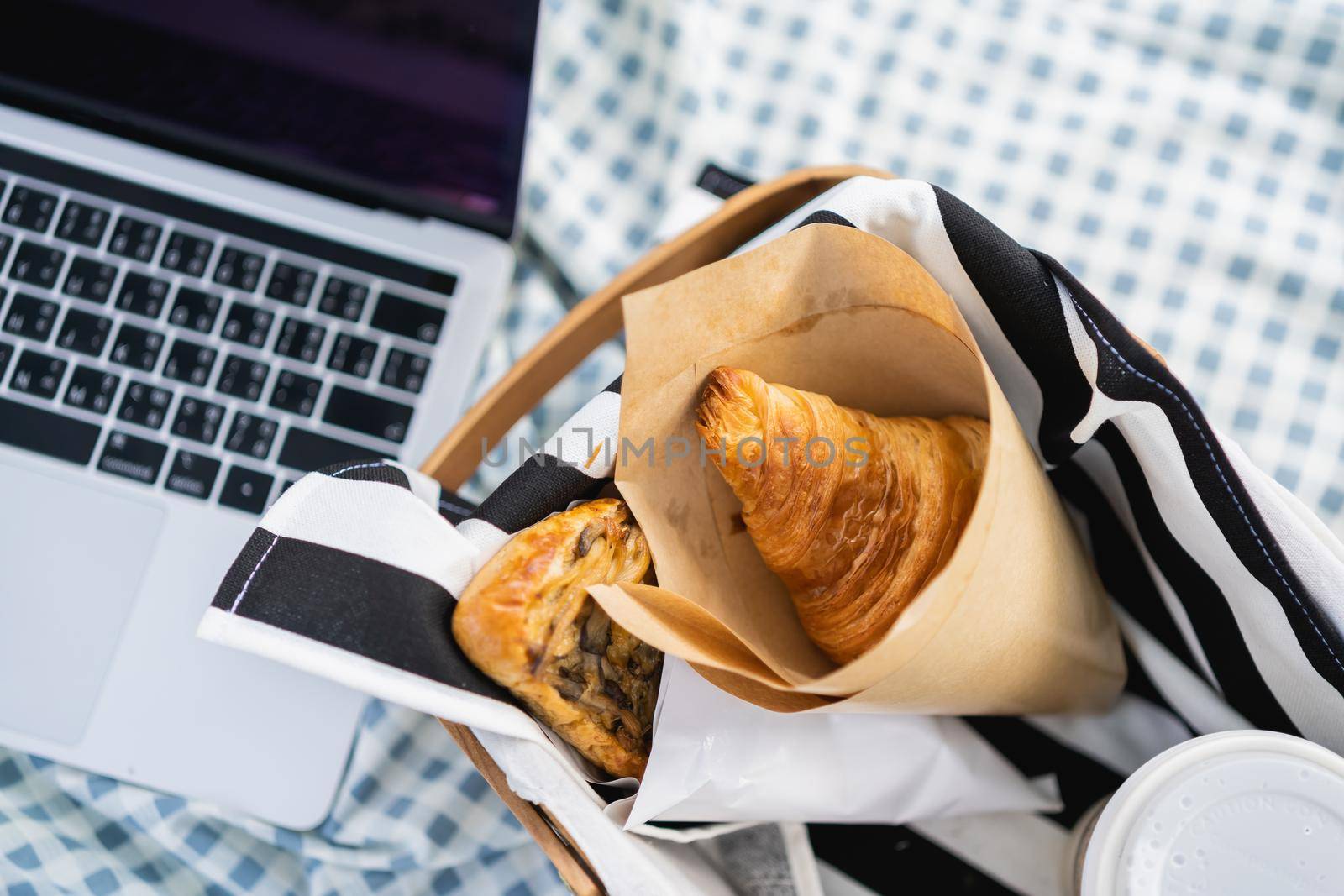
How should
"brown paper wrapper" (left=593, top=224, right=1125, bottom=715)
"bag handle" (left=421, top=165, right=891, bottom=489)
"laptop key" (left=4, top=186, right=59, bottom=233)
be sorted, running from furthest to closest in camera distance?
"laptop key" (left=4, top=186, right=59, bottom=233), "bag handle" (left=421, top=165, right=891, bottom=489), "brown paper wrapper" (left=593, top=224, right=1125, bottom=715)

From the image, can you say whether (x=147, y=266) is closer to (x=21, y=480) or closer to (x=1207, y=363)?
(x=21, y=480)

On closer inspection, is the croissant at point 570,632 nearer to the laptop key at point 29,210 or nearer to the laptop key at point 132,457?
the laptop key at point 132,457

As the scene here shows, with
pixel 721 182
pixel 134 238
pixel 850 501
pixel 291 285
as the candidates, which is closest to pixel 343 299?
pixel 291 285

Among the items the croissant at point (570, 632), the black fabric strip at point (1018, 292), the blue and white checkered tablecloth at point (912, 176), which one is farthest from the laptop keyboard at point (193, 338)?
the black fabric strip at point (1018, 292)

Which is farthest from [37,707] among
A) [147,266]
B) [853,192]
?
[853,192]

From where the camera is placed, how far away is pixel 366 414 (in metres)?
0.57

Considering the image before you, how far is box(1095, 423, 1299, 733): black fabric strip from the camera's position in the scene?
43 centimetres

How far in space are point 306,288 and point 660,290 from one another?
0.29m

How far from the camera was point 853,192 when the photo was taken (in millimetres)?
416

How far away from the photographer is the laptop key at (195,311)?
576 millimetres

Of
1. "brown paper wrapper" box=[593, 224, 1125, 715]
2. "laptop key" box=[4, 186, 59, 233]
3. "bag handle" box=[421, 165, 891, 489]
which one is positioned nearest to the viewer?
"brown paper wrapper" box=[593, 224, 1125, 715]

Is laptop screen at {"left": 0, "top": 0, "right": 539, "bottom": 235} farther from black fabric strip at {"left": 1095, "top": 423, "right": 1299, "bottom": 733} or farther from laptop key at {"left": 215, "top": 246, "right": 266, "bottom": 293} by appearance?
black fabric strip at {"left": 1095, "top": 423, "right": 1299, "bottom": 733}

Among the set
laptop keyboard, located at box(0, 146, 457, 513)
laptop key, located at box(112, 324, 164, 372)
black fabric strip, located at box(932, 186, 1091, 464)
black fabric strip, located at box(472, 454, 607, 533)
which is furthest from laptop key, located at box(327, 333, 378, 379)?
black fabric strip, located at box(932, 186, 1091, 464)

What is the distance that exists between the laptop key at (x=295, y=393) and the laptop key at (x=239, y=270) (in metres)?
0.07
